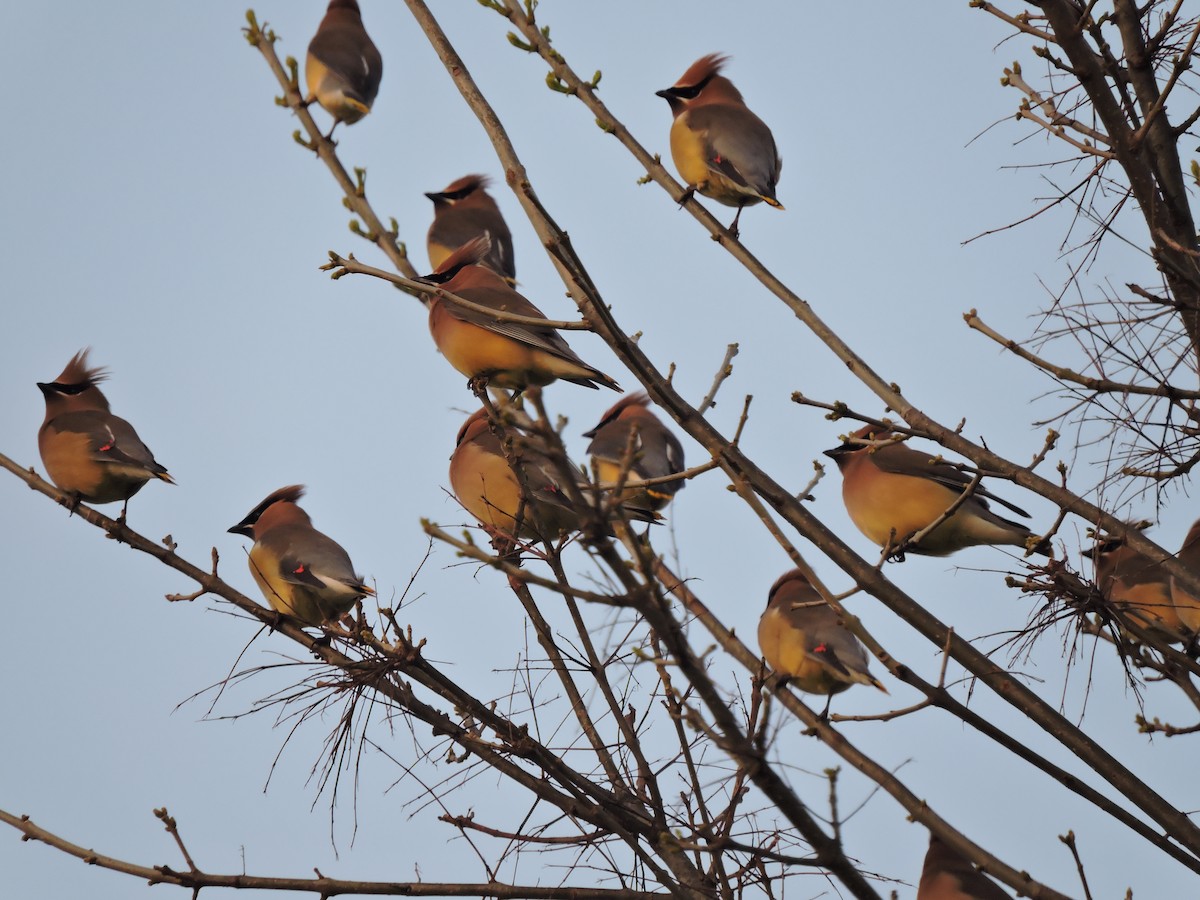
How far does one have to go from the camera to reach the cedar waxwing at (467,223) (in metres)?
8.44

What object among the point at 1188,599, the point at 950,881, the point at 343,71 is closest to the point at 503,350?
the point at 950,881

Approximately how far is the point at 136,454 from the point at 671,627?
16.9 feet

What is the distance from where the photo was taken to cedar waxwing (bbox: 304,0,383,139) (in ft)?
31.6

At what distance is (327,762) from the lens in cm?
439

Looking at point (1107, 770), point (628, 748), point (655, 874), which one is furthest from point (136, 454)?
point (1107, 770)

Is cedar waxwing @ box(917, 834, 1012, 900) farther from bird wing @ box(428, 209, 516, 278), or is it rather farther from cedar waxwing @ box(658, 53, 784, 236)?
bird wing @ box(428, 209, 516, 278)

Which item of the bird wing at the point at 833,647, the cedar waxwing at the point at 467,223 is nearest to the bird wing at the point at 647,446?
the cedar waxwing at the point at 467,223

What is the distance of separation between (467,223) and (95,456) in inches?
111

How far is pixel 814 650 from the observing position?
5.93 metres

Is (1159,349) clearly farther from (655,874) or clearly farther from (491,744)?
(491,744)

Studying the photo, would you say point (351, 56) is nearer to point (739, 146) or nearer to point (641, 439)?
point (739, 146)

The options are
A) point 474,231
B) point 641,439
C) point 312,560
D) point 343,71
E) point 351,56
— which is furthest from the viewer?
point 351,56

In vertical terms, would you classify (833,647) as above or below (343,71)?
below

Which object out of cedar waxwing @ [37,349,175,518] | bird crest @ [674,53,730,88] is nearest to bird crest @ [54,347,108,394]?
cedar waxwing @ [37,349,175,518]
